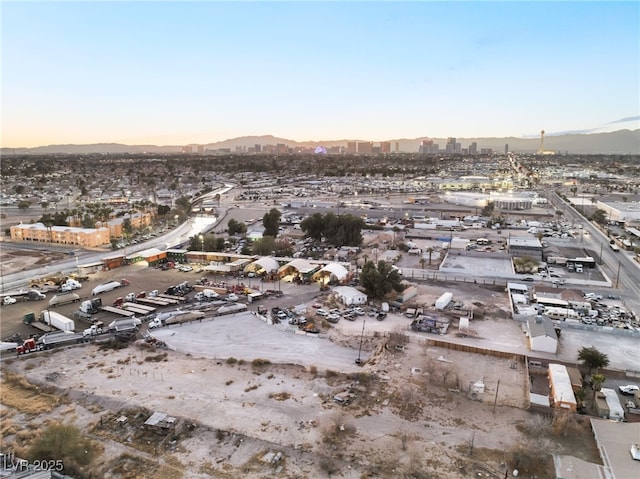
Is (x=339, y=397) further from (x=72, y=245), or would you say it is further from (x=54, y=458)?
(x=72, y=245)

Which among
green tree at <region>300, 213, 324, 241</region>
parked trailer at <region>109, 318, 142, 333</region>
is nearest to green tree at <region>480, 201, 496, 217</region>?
green tree at <region>300, 213, 324, 241</region>

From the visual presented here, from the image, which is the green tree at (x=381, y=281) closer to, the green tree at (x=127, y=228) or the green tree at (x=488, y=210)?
the green tree at (x=127, y=228)

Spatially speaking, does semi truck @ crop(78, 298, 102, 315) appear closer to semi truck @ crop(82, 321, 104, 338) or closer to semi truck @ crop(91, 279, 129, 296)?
semi truck @ crop(82, 321, 104, 338)

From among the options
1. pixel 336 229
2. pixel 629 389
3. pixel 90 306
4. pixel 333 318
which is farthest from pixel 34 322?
pixel 629 389

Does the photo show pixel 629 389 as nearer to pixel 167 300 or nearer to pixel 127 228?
pixel 167 300

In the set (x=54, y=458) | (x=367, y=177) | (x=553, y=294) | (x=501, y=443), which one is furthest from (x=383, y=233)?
(x=367, y=177)
